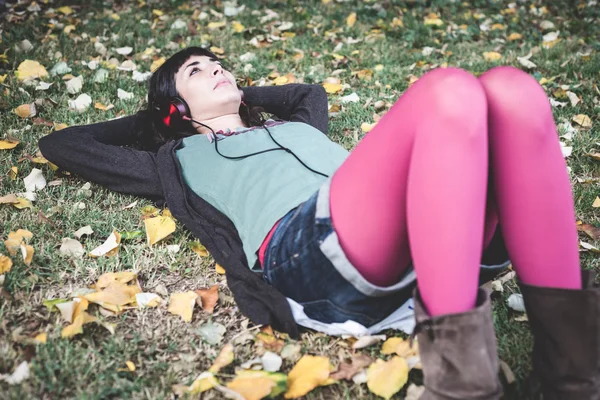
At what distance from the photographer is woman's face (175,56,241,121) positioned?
7.09ft

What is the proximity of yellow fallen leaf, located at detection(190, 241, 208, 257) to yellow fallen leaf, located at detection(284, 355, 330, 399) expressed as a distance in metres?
0.69

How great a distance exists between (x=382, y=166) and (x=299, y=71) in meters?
2.61

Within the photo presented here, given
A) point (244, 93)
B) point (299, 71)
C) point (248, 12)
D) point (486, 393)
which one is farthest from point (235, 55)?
point (486, 393)

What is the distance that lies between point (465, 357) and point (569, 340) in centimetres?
26

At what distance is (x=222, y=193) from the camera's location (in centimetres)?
183

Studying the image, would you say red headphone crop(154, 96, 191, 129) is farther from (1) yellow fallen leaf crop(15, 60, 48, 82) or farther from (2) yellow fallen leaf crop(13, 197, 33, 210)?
(1) yellow fallen leaf crop(15, 60, 48, 82)

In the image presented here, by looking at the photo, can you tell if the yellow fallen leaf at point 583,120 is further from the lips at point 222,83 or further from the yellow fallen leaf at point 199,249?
the yellow fallen leaf at point 199,249

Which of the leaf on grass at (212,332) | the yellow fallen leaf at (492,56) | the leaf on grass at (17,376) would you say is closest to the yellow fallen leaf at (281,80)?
the yellow fallen leaf at (492,56)

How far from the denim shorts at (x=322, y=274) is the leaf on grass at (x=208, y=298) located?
0.96ft

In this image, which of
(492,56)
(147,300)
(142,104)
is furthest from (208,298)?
(492,56)

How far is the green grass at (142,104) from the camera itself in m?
1.46

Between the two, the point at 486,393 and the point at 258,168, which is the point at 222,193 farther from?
the point at 486,393

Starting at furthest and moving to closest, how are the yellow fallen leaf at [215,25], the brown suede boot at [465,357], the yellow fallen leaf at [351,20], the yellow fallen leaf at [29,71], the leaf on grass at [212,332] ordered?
the yellow fallen leaf at [351,20], the yellow fallen leaf at [215,25], the yellow fallen leaf at [29,71], the leaf on grass at [212,332], the brown suede boot at [465,357]

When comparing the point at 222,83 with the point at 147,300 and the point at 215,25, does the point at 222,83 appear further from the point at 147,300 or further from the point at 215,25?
the point at 215,25
